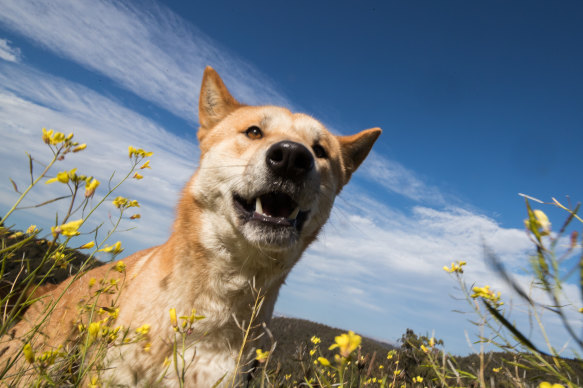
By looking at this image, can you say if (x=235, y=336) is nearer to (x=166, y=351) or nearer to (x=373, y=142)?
(x=166, y=351)

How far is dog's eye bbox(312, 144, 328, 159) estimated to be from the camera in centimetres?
415

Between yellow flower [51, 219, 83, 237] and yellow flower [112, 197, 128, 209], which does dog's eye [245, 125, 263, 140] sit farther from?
yellow flower [51, 219, 83, 237]

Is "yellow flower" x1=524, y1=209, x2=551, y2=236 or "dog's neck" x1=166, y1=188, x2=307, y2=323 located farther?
"dog's neck" x1=166, y1=188, x2=307, y2=323

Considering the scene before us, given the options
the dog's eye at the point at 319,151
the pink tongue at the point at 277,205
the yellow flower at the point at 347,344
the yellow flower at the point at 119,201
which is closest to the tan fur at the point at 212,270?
the pink tongue at the point at 277,205

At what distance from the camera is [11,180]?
3.97 feet

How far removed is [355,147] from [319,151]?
0.90 m

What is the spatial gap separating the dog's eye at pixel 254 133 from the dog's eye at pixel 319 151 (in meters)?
0.66

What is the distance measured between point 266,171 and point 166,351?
1.67 metres

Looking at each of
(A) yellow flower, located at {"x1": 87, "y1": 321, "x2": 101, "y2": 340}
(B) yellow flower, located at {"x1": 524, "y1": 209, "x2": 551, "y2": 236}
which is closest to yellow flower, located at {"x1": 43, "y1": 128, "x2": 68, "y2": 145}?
(A) yellow flower, located at {"x1": 87, "y1": 321, "x2": 101, "y2": 340}

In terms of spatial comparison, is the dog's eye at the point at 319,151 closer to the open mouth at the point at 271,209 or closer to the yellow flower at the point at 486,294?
the open mouth at the point at 271,209

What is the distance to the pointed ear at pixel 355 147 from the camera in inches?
189

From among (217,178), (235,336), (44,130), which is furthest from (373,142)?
(44,130)

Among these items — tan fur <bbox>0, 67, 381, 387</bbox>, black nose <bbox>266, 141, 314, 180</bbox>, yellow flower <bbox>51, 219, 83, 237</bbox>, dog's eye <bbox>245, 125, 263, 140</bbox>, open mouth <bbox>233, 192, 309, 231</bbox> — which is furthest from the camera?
dog's eye <bbox>245, 125, 263, 140</bbox>

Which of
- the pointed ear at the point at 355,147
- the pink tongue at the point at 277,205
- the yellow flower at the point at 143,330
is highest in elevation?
the pointed ear at the point at 355,147
